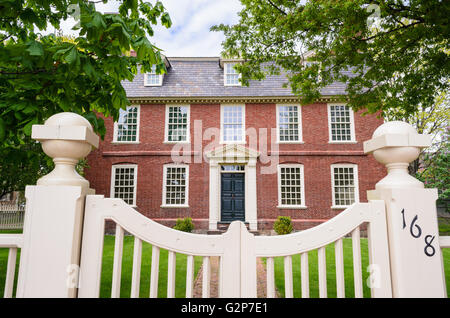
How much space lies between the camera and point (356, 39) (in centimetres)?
571

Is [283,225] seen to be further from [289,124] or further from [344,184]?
[289,124]

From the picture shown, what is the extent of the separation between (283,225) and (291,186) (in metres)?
2.39

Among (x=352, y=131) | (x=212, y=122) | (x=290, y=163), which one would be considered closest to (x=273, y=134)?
(x=290, y=163)

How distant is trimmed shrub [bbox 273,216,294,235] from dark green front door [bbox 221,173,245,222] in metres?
2.19

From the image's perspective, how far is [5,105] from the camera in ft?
8.34

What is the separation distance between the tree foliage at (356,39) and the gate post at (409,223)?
420 cm

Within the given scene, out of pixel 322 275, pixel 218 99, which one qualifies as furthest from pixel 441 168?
pixel 322 275

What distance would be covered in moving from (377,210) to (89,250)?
1617 millimetres

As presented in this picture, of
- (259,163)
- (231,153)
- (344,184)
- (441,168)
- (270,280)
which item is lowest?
(270,280)

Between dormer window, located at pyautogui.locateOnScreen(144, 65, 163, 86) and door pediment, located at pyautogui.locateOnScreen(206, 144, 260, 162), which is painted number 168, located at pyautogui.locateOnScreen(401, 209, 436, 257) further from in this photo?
dormer window, located at pyautogui.locateOnScreen(144, 65, 163, 86)

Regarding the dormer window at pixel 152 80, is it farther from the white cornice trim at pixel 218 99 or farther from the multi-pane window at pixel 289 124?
the multi-pane window at pixel 289 124

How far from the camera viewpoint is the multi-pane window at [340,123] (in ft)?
47.8

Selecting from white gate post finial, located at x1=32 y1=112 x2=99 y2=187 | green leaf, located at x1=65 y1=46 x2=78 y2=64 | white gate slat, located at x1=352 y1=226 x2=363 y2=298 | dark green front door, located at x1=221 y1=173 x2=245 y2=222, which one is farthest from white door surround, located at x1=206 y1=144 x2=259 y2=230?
white gate post finial, located at x1=32 y1=112 x2=99 y2=187

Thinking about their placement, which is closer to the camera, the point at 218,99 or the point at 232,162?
the point at 232,162
